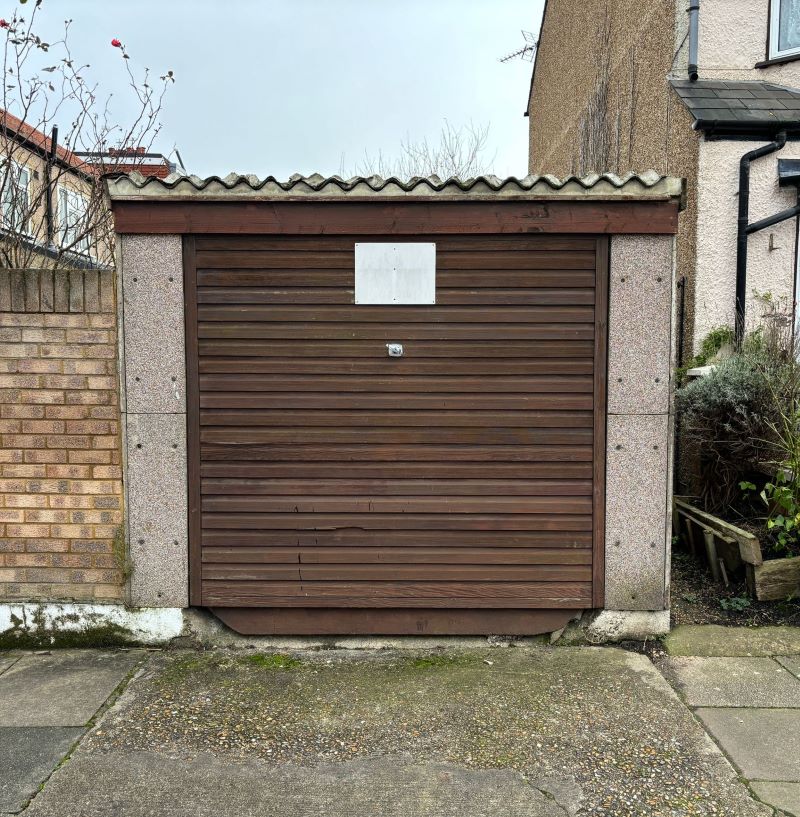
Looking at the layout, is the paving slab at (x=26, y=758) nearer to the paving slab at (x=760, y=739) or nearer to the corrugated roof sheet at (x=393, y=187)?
the corrugated roof sheet at (x=393, y=187)

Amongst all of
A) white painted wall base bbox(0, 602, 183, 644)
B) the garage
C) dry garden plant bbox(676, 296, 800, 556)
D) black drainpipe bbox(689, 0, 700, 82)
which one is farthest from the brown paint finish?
black drainpipe bbox(689, 0, 700, 82)

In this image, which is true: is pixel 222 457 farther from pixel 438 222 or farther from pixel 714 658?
pixel 714 658

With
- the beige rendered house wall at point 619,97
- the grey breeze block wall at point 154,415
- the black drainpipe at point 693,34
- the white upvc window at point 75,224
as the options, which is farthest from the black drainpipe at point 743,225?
the white upvc window at point 75,224

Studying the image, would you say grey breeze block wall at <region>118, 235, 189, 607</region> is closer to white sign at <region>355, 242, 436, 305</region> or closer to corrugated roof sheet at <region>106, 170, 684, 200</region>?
corrugated roof sheet at <region>106, 170, 684, 200</region>

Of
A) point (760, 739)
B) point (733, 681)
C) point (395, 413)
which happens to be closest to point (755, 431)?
point (733, 681)

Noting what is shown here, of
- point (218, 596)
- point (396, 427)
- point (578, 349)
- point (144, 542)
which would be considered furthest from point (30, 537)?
point (578, 349)

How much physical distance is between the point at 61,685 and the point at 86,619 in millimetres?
495

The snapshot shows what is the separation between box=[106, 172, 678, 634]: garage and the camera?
3.96 metres

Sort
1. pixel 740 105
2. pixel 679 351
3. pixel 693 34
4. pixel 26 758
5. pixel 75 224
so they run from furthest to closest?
1. pixel 679 351
2. pixel 693 34
3. pixel 740 105
4. pixel 75 224
5. pixel 26 758

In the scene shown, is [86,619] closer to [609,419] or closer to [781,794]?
[609,419]

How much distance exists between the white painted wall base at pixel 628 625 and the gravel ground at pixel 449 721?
0.11 m

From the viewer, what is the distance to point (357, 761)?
9.70 feet

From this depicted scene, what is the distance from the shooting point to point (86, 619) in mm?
4090

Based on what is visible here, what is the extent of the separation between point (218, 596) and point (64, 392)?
149 cm
